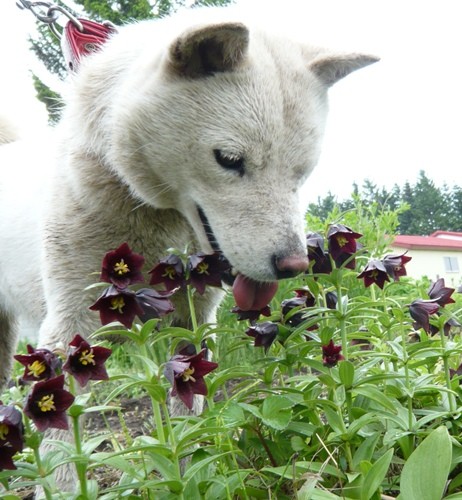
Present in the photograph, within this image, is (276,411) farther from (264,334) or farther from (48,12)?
(48,12)

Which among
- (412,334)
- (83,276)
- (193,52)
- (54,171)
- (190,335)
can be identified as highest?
(193,52)

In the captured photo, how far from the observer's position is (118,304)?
51.7 inches

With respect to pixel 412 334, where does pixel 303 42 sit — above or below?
above

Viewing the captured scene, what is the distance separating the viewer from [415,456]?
1.16 m

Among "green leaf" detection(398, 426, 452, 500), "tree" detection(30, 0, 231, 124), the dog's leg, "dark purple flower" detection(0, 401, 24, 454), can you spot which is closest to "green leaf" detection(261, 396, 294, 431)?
"green leaf" detection(398, 426, 452, 500)

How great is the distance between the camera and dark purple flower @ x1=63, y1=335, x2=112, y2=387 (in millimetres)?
1238

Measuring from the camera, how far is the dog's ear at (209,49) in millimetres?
1660

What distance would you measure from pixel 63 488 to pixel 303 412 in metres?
0.80

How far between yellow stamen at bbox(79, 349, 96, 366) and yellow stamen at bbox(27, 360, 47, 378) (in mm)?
80

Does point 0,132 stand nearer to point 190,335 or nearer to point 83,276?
point 83,276

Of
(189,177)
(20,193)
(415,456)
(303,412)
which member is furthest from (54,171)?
(415,456)

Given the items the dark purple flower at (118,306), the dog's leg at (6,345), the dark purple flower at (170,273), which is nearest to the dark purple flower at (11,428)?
the dark purple flower at (118,306)

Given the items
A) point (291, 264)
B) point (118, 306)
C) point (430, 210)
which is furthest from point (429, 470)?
point (430, 210)

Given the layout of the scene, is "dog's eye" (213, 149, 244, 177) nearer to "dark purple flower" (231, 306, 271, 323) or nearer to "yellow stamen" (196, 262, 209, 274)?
"yellow stamen" (196, 262, 209, 274)
